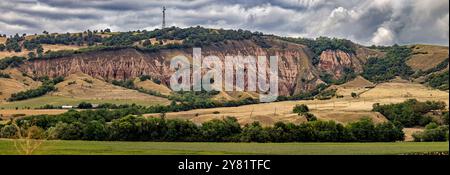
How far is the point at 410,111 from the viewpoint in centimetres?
13400

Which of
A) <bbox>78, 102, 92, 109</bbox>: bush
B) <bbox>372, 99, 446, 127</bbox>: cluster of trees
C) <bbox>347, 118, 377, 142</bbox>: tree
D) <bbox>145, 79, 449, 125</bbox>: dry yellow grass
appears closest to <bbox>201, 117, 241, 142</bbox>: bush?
<bbox>347, 118, 377, 142</bbox>: tree

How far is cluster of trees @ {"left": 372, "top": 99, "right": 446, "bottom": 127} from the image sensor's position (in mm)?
130875

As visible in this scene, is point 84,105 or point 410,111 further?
point 84,105

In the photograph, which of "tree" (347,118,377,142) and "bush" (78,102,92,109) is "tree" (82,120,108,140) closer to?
"tree" (347,118,377,142)

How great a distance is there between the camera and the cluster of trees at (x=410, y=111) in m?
131

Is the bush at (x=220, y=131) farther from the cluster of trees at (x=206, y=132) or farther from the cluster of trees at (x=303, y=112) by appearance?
the cluster of trees at (x=303, y=112)

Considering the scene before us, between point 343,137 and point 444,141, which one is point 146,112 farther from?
point 444,141

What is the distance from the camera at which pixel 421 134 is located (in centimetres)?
10675

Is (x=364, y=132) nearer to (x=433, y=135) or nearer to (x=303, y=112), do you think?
(x=433, y=135)

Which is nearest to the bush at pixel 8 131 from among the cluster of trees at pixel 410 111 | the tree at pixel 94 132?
the tree at pixel 94 132

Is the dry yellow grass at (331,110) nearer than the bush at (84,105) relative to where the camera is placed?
Yes

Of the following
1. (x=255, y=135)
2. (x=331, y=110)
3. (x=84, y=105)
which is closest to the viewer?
(x=255, y=135)

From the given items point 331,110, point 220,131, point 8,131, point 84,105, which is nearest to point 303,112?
point 331,110
